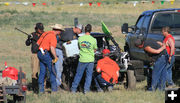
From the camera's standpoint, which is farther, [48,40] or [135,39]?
[135,39]

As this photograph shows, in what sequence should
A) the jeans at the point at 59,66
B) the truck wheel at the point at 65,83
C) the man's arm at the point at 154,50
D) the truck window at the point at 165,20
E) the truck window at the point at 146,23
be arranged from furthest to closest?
the truck window at the point at 146,23 < the truck window at the point at 165,20 < the truck wheel at the point at 65,83 < the jeans at the point at 59,66 < the man's arm at the point at 154,50

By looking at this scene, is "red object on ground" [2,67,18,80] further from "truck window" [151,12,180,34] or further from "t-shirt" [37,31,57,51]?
"truck window" [151,12,180,34]

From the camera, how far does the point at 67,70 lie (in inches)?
454

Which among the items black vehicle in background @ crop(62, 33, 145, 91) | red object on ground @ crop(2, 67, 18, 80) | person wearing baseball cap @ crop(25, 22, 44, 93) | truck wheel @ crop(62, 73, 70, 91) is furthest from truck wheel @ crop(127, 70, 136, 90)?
red object on ground @ crop(2, 67, 18, 80)

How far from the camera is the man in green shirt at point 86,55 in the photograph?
10.4 metres

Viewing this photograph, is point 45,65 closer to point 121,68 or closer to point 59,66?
point 59,66

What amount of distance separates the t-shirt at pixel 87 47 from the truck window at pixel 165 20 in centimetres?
238

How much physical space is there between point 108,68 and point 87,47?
705 millimetres

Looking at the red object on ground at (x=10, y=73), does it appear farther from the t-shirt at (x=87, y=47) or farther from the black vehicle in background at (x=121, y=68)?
the black vehicle in background at (x=121, y=68)

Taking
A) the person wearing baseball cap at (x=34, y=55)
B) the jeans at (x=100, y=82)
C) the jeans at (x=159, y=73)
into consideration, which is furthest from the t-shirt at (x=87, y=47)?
the jeans at (x=159, y=73)

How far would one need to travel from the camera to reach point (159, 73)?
10.3 metres

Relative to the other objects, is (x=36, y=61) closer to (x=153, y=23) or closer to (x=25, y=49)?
(x=153, y=23)

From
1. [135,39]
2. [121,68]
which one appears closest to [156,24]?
[135,39]

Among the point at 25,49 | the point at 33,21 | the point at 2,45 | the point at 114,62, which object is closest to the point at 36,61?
the point at 114,62
